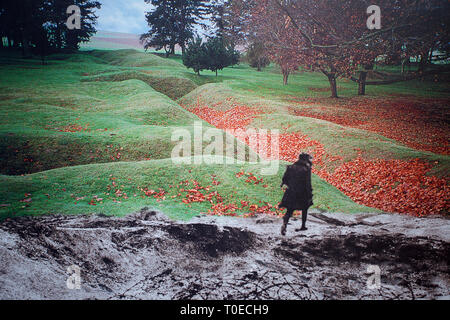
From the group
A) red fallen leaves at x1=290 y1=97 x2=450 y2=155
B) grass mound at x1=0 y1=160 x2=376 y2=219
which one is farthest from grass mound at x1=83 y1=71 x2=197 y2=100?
grass mound at x1=0 y1=160 x2=376 y2=219

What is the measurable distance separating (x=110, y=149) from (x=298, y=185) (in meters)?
11.8

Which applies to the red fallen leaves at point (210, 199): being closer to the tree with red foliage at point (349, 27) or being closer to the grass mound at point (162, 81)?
the tree with red foliage at point (349, 27)

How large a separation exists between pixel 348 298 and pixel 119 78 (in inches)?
1450

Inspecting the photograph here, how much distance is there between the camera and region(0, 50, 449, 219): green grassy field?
809 centimetres

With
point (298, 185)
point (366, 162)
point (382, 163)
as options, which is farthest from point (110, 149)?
point (382, 163)

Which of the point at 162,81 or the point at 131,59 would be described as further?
the point at 131,59

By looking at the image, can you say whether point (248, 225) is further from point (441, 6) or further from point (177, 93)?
point (177, 93)

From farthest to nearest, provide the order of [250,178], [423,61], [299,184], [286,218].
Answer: [423,61] < [250,178] < [286,218] < [299,184]

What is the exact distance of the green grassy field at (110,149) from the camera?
8094mm

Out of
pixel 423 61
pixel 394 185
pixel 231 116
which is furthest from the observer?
pixel 231 116

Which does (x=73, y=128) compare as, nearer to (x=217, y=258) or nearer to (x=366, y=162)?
(x=217, y=258)

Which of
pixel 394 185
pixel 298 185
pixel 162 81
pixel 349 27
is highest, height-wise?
pixel 349 27

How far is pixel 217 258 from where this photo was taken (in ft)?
19.0

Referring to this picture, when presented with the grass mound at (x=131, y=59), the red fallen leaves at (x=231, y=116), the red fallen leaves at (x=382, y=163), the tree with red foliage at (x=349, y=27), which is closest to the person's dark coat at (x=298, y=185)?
the red fallen leaves at (x=382, y=163)
